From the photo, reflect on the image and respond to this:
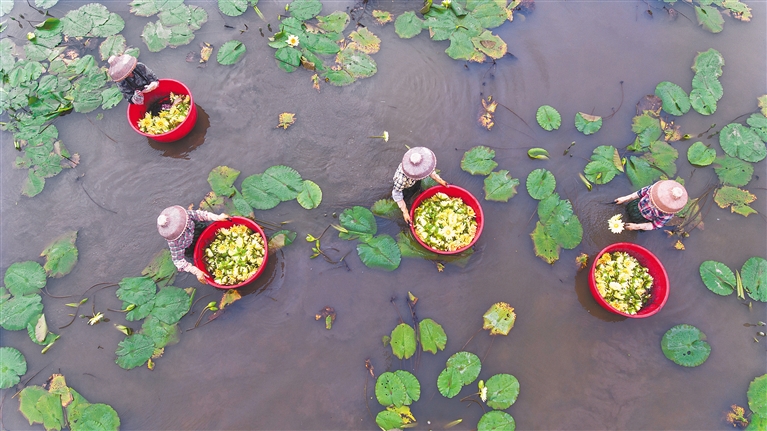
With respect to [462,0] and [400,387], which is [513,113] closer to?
[462,0]

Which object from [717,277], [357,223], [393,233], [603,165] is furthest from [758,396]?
[357,223]

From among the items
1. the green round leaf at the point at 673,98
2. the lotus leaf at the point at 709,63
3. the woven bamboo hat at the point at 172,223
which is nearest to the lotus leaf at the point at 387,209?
the woven bamboo hat at the point at 172,223

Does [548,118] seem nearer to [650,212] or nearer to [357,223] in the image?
[650,212]

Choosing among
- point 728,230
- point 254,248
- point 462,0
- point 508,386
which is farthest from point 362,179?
point 728,230

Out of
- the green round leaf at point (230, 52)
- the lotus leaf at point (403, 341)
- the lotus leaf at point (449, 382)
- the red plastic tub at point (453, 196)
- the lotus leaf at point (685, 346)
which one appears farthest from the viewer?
the green round leaf at point (230, 52)

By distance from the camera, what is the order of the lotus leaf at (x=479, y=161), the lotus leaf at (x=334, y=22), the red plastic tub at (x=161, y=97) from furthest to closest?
the lotus leaf at (x=334, y=22)
the lotus leaf at (x=479, y=161)
the red plastic tub at (x=161, y=97)

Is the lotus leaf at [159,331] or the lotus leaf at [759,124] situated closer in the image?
the lotus leaf at [159,331]

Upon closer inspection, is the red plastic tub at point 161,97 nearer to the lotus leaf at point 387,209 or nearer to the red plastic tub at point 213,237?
the red plastic tub at point 213,237

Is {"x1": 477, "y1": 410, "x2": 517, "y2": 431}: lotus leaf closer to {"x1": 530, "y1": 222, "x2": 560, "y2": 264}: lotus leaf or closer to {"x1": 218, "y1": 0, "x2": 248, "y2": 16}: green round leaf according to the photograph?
{"x1": 530, "y1": 222, "x2": 560, "y2": 264}: lotus leaf
